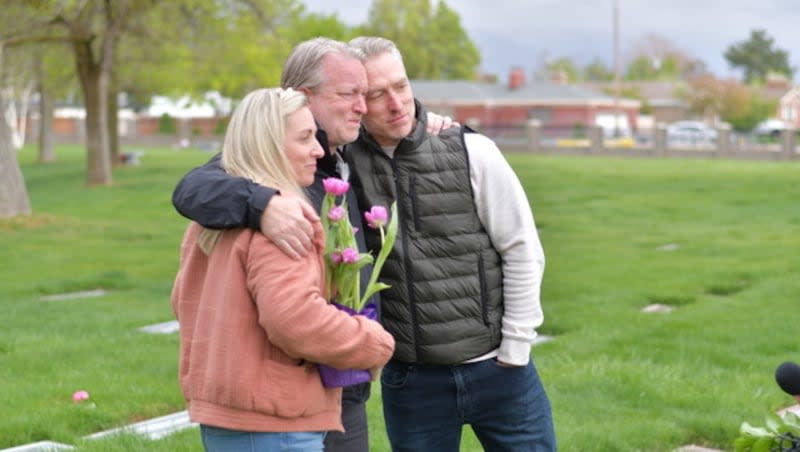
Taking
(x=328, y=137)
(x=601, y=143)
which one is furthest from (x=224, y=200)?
(x=601, y=143)

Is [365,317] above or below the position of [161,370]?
above

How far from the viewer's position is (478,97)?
3410 inches

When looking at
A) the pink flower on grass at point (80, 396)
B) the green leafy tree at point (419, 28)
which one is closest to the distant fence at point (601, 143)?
the green leafy tree at point (419, 28)

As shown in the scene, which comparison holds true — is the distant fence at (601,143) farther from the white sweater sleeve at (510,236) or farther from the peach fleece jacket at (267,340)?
the peach fleece jacket at (267,340)

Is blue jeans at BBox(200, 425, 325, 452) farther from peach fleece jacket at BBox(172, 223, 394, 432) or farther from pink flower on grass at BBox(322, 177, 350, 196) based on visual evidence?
pink flower on grass at BBox(322, 177, 350, 196)

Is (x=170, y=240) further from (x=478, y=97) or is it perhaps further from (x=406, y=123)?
(x=478, y=97)

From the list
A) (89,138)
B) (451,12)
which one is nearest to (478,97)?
(451,12)

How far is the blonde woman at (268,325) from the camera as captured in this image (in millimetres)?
2793

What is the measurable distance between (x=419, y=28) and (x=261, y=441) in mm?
91635

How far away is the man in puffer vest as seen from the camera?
3592 millimetres

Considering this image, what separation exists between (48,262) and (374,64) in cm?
1171

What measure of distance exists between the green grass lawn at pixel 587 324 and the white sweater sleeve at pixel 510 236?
6.92 feet

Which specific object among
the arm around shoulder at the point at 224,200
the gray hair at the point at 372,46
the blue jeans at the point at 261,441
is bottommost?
the blue jeans at the point at 261,441

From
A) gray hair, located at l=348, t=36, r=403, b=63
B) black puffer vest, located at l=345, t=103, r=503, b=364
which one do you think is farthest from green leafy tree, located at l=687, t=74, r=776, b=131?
gray hair, located at l=348, t=36, r=403, b=63
